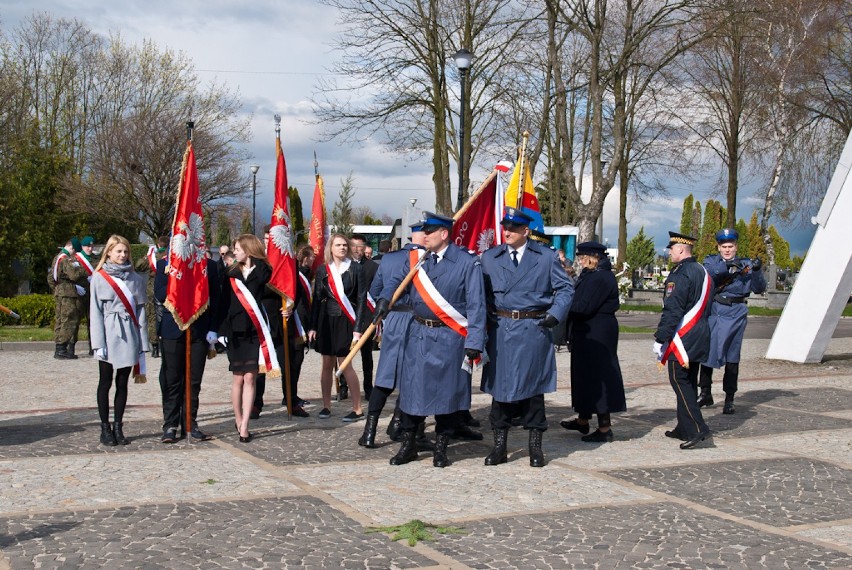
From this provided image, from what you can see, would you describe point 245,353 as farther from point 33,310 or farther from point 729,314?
point 33,310

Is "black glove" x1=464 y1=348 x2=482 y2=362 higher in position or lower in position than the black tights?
higher

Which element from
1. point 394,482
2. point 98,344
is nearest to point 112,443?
point 98,344

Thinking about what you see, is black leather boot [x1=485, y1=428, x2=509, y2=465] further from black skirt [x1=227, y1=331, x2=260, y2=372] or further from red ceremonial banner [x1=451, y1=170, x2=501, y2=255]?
red ceremonial banner [x1=451, y1=170, x2=501, y2=255]

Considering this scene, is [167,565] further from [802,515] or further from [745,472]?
[745,472]

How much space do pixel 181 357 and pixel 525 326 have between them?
9.90 ft

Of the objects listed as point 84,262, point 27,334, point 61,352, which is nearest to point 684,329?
point 84,262

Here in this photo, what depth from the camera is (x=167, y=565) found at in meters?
5.00

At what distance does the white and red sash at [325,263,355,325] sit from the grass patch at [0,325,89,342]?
31.5ft

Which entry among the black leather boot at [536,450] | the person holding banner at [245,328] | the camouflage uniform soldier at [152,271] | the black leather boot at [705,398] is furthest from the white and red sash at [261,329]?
the black leather boot at [705,398]

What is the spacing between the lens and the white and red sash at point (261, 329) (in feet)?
28.5

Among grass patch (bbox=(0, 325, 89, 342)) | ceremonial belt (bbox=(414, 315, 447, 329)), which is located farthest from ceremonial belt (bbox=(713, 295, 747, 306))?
grass patch (bbox=(0, 325, 89, 342))

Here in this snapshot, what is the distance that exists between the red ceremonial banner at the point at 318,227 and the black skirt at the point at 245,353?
2.94m

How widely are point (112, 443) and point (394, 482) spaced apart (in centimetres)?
267

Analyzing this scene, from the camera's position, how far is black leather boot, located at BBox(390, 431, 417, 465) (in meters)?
7.81
